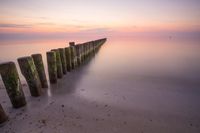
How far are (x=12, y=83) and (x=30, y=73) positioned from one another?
2.00ft

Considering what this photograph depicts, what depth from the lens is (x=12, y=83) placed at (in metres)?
3.44

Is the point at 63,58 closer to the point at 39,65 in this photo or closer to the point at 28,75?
the point at 39,65

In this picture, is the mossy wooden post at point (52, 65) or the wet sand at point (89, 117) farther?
the mossy wooden post at point (52, 65)

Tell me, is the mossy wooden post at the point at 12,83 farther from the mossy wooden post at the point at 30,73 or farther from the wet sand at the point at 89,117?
the mossy wooden post at the point at 30,73

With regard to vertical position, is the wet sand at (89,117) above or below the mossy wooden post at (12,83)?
below

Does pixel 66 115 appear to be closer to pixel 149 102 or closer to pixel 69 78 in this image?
pixel 149 102

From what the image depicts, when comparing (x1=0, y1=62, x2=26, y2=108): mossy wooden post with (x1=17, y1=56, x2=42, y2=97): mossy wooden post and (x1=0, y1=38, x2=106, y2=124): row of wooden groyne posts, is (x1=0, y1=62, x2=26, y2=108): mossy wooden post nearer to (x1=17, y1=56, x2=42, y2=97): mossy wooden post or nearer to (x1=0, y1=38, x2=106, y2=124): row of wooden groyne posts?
(x1=0, y1=38, x2=106, y2=124): row of wooden groyne posts

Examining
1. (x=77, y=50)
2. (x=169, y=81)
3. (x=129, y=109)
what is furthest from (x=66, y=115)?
(x=77, y=50)

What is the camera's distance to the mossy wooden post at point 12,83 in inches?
131

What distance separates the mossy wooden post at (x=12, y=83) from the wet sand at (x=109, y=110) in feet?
0.63

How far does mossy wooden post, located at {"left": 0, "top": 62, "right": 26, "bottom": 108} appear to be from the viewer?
11.0ft

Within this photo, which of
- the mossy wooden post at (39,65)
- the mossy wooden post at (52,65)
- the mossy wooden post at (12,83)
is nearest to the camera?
the mossy wooden post at (12,83)

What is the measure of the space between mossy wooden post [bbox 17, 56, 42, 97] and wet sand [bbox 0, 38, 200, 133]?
0.23 m

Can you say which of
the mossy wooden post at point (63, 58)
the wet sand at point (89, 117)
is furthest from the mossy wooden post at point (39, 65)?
the mossy wooden post at point (63, 58)
